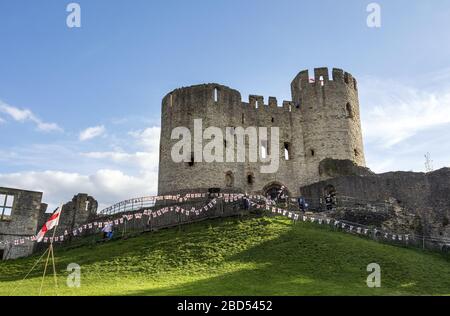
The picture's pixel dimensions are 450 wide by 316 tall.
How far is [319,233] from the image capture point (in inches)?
820

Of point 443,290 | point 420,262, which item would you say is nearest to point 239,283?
point 443,290

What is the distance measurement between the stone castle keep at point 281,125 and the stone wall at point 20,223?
988 centimetres

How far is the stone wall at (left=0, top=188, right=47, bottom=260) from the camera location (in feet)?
90.1

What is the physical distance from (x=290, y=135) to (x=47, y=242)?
21.9 meters
